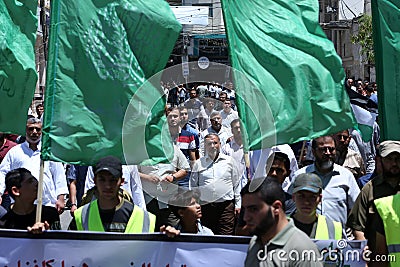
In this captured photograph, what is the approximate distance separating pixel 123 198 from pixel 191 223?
58 centimetres

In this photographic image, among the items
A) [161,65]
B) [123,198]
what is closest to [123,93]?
[161,65]

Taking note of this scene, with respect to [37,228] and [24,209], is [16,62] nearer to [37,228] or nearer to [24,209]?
[24,209]

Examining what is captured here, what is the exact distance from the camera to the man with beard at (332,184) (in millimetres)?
7832

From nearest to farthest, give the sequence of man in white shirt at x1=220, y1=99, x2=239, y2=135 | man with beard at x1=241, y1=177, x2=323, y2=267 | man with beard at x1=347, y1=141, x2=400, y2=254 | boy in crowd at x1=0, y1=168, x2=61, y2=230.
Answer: man with beard at x1=241, y1=177, x2=323, y2=267 < man with beard at x1=347, y1=141, x2=400, y2=254 < boy in crowd at x1=0, y1=168, x2=61, y2=230 < man in white shirt at x1=220, y1=99, x2=239, y2=135

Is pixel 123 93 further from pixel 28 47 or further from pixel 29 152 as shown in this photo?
pixel 29 152

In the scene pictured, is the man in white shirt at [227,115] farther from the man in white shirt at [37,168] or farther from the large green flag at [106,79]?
the large green flag at [106,79]

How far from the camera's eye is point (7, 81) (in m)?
7.86

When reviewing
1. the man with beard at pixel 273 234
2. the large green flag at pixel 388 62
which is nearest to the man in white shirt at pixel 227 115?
the large green flag at pixel 388 62

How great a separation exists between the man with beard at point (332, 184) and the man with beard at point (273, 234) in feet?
7.99

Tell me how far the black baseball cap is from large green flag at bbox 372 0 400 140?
89.1 inches

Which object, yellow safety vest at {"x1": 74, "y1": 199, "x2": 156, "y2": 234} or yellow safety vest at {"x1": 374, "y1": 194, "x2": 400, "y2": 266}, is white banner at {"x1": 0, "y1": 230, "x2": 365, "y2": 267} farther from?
yellow safety vest at {"x1": 374, "y1": 194, "x2": 400, "y2": 266}

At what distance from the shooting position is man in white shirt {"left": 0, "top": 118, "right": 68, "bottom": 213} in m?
9.43

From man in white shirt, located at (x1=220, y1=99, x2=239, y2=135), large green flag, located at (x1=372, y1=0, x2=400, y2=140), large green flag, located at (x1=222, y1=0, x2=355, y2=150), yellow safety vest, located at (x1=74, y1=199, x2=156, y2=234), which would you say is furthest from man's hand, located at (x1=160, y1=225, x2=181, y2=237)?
man in white shirt, located at (x1=220, y1=99, x2=239, y2=135)

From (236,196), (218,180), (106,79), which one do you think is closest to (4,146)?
(218,180)
